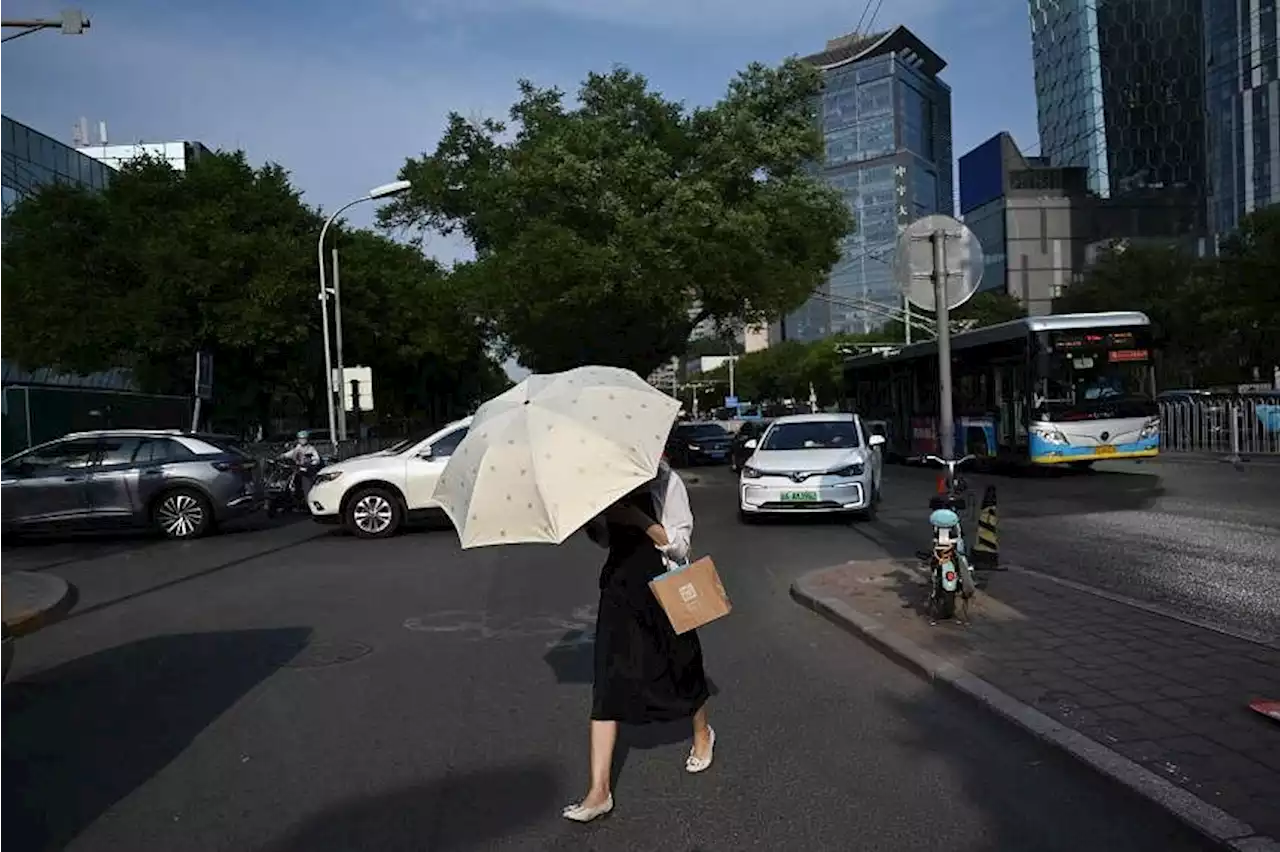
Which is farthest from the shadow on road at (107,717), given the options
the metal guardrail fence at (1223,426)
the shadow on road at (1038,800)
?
the metal guardrail fence at (1223,426)

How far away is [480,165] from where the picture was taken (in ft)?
105

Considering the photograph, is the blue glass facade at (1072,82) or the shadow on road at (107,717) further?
the blue glass facade at (1072,82)

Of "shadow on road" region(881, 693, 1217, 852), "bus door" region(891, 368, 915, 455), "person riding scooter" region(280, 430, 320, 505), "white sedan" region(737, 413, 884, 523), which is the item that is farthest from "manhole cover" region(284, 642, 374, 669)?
"bus door" region(891, 368, 915, 455)

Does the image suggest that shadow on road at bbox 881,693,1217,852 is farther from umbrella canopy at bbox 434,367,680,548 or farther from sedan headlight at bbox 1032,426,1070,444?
sedan headlight at bbox 1032,426,1070,444

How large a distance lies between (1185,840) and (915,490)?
53.5 ft

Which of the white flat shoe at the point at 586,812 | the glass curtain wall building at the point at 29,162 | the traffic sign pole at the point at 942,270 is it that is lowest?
the white flat shoe at the point at 586,812

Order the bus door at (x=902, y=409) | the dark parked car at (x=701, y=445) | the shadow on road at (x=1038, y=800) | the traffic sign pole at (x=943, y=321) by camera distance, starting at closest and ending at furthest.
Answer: the shadow on road at (x=1038, y=800), the traffic sign pole at (x=943, y=321), the bus door at (x=902, y=409), the dark parked car at (x=701, y=445)

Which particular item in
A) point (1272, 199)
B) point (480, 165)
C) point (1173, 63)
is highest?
point (1173, 63)

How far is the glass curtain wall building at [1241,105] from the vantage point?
67.4 metres

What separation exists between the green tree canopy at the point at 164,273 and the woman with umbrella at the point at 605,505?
27.0 m

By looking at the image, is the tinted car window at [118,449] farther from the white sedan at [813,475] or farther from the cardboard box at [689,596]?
the cardboard box at [689,596]

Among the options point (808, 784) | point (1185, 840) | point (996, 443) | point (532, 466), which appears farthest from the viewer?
point (996, 443)

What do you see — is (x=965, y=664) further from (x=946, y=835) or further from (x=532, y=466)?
(x=532, y=466)

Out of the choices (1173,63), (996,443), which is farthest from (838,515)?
(1173,63)
